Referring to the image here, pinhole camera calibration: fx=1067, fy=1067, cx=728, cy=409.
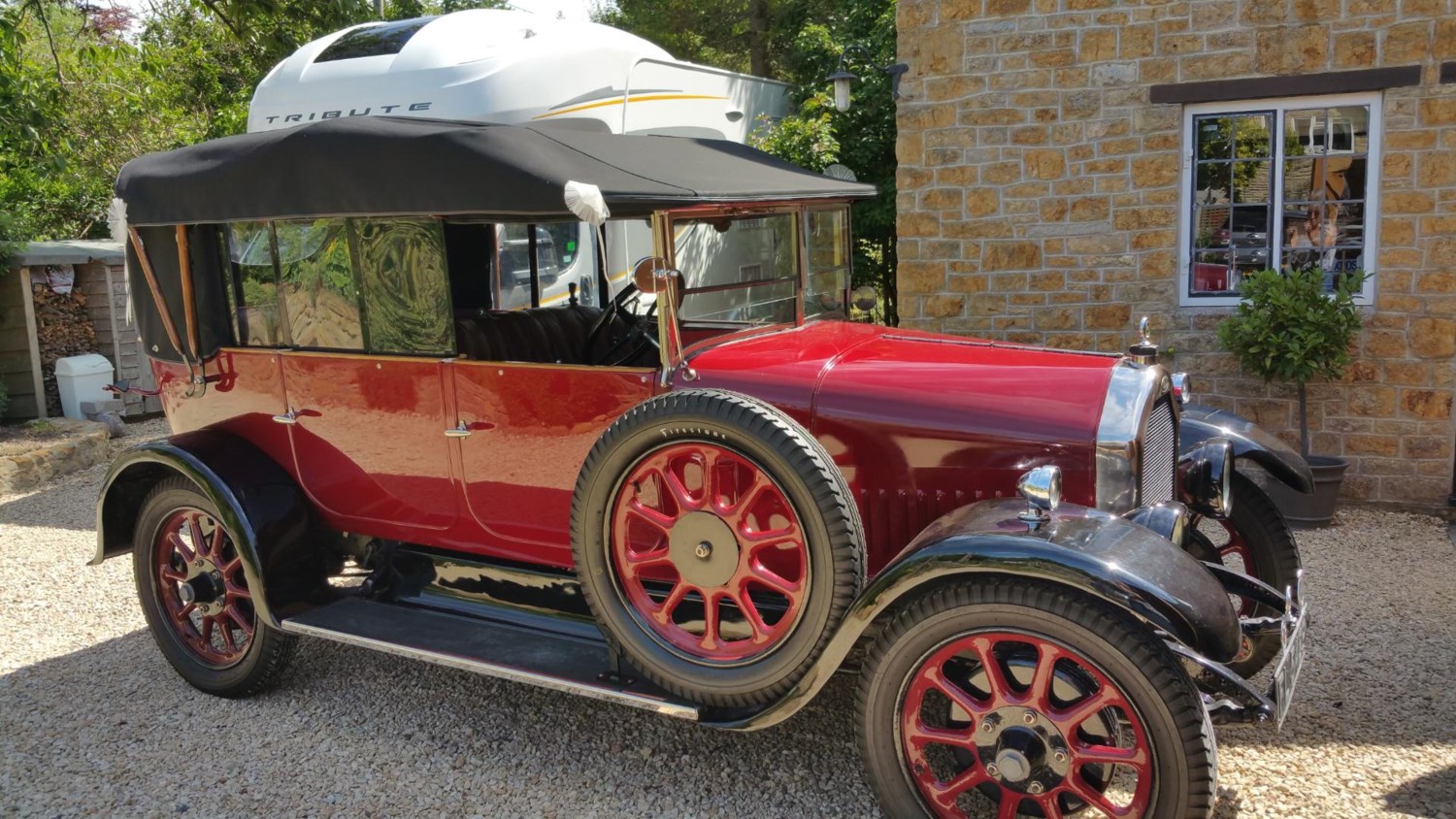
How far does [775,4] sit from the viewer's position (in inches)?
614

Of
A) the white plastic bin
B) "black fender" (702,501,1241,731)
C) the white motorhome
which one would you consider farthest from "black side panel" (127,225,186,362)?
the white plastic bin

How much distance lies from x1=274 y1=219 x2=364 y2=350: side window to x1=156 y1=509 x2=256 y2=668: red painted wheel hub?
82 centimetres

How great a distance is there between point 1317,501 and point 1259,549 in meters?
2.49

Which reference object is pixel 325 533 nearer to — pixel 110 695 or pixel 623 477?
pixel 110 695

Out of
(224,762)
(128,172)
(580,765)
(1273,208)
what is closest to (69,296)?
(128,172)

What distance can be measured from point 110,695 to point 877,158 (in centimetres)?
820

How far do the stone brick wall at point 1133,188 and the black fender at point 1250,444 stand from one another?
9.19 ft

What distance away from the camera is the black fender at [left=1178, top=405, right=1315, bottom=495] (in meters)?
3.75

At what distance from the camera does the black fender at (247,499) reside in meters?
3.78

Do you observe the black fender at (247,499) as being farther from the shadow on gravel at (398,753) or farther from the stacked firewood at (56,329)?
the stacked firewood at (56,329)

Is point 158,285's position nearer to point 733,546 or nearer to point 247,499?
point 247,499

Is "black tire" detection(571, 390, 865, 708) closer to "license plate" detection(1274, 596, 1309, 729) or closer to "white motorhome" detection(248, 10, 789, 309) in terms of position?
"license plate" detection(1274, 596, 1309, 729)

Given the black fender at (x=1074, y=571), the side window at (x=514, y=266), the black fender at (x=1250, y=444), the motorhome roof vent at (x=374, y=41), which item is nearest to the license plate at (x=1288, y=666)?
the black fender at (x=1074, y=571)

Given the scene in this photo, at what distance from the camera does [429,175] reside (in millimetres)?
3240
